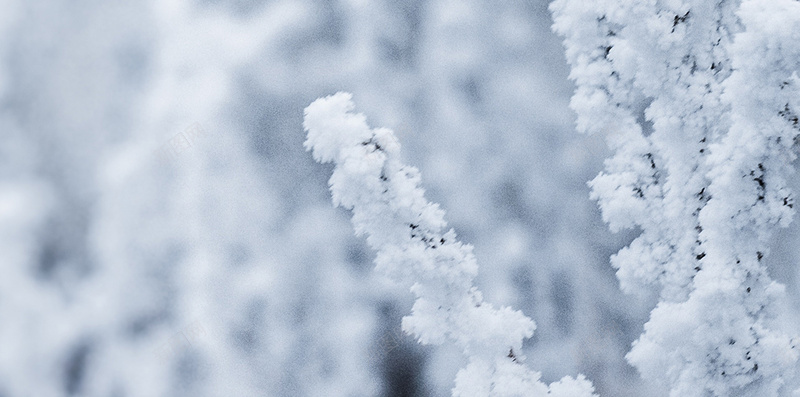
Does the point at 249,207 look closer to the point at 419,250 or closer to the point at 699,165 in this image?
the point at 419,250

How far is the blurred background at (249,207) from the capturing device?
1.40 meters

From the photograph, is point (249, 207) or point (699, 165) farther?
point (249, 207)

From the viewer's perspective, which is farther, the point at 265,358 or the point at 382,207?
the point at 265,358

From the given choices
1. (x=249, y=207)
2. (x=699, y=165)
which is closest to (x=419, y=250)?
(x=699, y=165)

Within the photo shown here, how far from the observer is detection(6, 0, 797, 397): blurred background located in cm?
140

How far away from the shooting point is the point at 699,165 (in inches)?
28.5

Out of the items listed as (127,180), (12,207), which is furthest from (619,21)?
(12,207)

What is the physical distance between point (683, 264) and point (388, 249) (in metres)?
0.38

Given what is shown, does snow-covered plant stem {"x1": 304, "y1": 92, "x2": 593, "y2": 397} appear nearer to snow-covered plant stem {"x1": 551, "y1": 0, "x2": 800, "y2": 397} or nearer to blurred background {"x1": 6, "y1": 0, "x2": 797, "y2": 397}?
snow-covered plant stem {"x1": 551, "y1": 0, "x2": 800, "y2": 397}

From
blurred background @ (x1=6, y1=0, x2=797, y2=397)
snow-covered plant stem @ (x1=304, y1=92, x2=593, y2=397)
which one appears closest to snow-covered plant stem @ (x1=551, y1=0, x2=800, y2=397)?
snow-covered plant stem @ (x1=304, y1=92, x2=593, y2=397)

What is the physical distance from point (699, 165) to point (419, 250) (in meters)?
0.37

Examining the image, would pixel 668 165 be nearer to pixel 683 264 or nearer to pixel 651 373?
pixel 683 264

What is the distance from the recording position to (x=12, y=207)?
1.41 metres

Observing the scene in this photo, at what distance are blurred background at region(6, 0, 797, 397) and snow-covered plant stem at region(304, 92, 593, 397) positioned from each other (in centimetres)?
65
